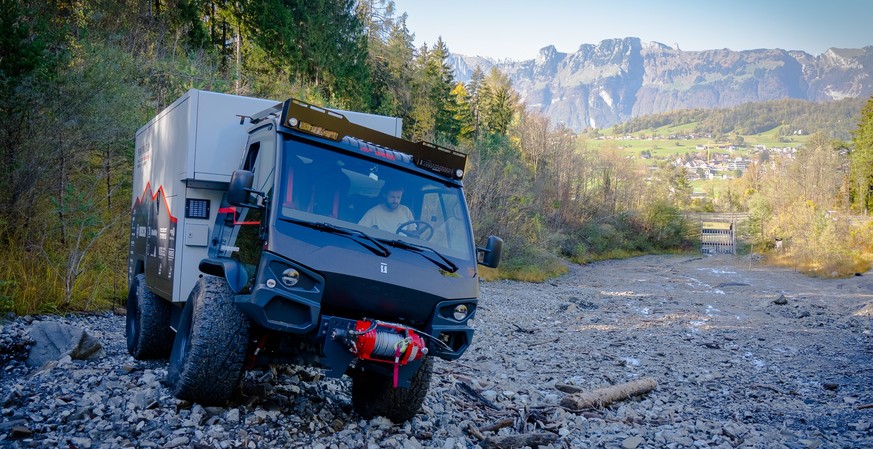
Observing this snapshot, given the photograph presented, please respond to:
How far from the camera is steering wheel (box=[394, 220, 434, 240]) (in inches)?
237

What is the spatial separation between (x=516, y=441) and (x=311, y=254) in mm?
2656

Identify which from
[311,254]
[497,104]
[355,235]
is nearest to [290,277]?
[311,254]

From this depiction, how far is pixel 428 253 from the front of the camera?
5.94 m

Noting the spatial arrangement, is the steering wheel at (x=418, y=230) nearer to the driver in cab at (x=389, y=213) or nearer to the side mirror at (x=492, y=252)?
the driver in cab at (x=389, y=213)

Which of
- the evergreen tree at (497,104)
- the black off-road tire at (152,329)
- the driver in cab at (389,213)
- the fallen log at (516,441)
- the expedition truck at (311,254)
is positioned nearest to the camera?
the expedition truck at (311,254)

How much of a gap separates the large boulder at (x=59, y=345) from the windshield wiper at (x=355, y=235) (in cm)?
393

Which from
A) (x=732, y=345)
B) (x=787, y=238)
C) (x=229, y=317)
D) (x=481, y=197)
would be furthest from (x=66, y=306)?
(x=787, y=238)

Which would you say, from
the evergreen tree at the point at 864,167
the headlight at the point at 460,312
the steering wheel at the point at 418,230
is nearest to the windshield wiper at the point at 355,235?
the steering wheel at the point at 418,230

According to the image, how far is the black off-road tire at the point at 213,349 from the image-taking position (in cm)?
533

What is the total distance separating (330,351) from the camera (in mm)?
5270

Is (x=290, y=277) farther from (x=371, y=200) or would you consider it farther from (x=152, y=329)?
(x=152, y=329)

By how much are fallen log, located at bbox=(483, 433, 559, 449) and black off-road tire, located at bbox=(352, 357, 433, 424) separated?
766mm

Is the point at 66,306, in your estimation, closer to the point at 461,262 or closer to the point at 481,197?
the point at 461,262

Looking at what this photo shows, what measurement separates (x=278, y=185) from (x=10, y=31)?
27.6 feet
